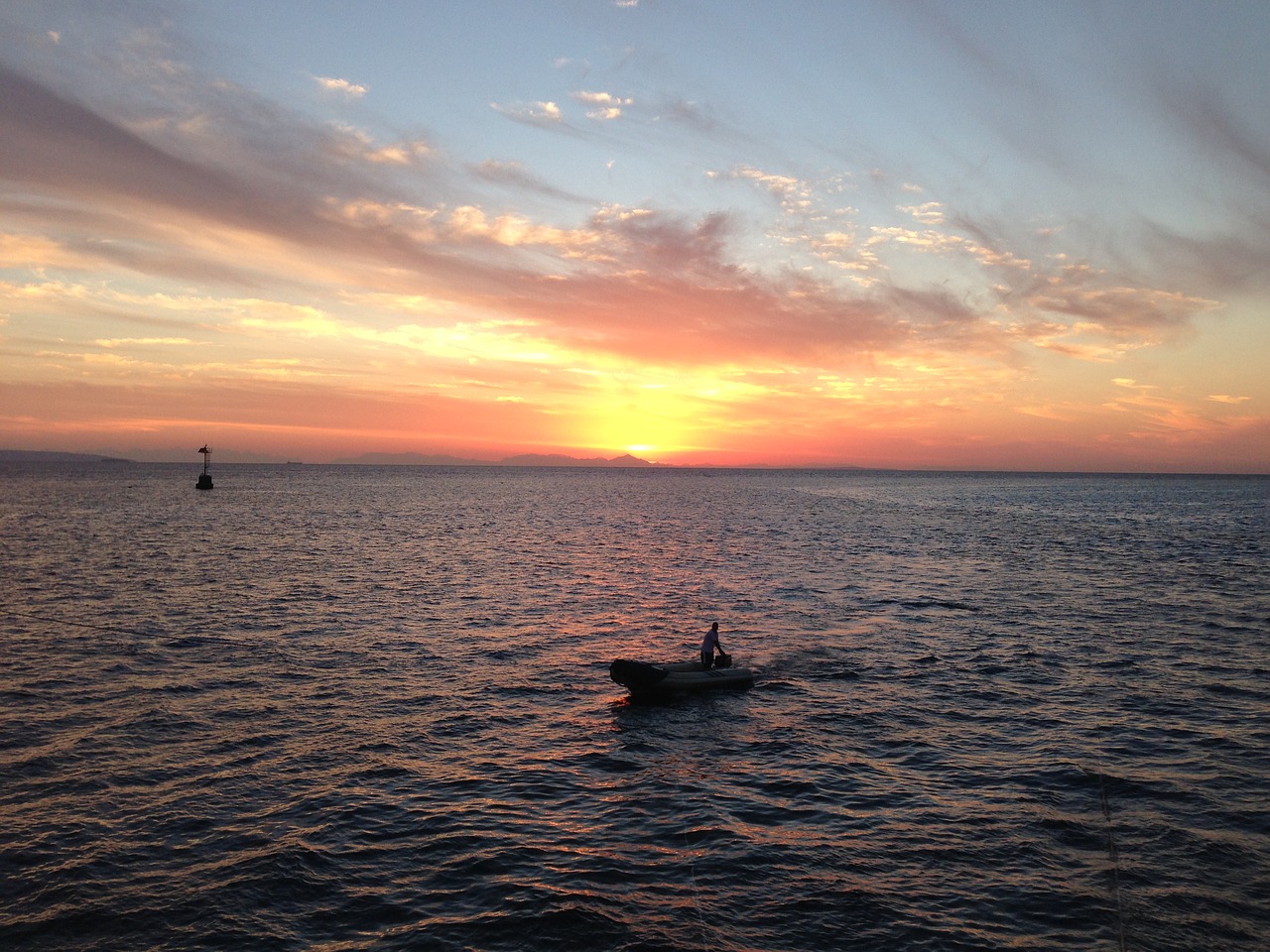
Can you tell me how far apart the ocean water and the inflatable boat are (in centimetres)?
67

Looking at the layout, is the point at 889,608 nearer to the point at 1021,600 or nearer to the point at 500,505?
the point at 1021,600

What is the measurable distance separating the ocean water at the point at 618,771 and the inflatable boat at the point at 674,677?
0.67 meters

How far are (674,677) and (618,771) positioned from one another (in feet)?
25.3

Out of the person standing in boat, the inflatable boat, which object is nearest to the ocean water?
the inflatable boat

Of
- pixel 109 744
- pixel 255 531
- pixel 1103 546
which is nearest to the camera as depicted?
pixel 109 744

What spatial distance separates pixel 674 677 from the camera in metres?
31.5

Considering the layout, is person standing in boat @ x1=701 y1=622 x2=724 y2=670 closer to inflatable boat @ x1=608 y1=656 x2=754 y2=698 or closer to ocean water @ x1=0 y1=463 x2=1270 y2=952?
inflatable boat @ x1=608 y1=656 x2=754 y2=698

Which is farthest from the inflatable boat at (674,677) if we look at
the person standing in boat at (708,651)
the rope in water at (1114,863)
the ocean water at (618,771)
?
the rope in water at (1114,863)

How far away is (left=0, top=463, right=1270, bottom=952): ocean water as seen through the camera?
16.4m

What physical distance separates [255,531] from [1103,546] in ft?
312

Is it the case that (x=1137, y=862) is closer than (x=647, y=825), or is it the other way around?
(x=1137, y=862)

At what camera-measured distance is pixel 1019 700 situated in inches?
1223

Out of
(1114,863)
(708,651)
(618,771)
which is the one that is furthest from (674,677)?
(1114,863)

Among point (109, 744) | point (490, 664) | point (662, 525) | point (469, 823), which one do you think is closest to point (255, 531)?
point (662, 525)
